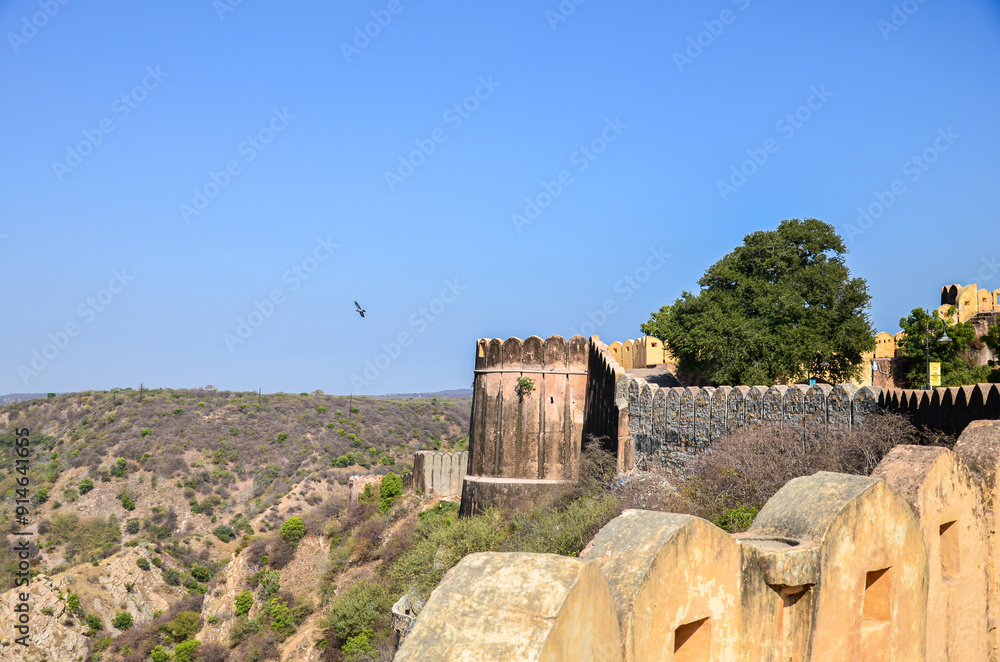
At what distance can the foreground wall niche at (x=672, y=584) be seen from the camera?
3.14m

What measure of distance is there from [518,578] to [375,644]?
16.7 metres

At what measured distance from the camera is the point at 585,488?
16.5 m

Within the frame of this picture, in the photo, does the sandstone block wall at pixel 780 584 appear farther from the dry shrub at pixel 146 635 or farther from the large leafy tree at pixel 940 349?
the dry shrub at pixel 146 635

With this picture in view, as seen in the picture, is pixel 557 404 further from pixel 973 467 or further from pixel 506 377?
pixel 973 467

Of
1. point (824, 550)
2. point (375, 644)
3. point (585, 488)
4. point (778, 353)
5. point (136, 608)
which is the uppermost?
point (778, 353)

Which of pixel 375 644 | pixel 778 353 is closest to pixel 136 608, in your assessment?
pixel 375 644

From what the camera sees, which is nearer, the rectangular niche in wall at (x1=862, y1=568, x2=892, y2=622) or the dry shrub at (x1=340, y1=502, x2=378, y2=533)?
the rectangular niche in wall at (x1=862, y1=568, x2=892, y2=622)

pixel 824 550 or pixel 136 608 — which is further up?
pixel 824 550

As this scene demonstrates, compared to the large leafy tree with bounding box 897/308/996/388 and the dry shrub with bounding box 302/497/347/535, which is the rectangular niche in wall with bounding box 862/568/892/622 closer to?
the large leafy tree with bounding box 897/308/996/388

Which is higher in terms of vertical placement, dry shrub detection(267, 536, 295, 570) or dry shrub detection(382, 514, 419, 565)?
dry shrub detection(382, 514, 419, 565)

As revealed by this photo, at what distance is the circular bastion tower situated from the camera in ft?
63.0

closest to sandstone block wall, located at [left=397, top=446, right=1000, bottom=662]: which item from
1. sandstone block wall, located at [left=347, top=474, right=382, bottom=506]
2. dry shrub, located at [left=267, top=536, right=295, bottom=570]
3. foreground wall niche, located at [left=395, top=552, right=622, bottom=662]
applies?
foreground wall niche, located at [left=395, top=552, right=622, bottom=662]

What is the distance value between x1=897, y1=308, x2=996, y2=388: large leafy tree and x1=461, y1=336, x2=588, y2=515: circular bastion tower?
10.5 metres

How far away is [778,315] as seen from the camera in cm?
2158
